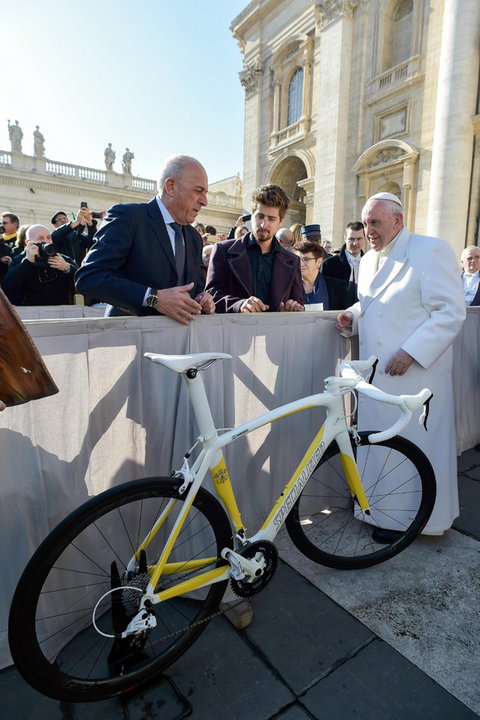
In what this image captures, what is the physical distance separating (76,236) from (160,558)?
6.05m

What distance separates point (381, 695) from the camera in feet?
5.07

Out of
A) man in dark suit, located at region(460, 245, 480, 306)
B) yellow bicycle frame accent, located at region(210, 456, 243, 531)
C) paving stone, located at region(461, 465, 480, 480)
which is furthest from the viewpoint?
man in dark suit, located at region(460, 245, 480, 306)

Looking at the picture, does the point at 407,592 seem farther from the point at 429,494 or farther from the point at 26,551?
the point at 26,551

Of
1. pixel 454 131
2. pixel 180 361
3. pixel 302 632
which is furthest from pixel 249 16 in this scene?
pixel 302 632

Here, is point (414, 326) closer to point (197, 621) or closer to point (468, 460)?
point (197, 621)

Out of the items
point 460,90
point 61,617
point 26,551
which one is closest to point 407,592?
point 61,617

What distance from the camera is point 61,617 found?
175 cm

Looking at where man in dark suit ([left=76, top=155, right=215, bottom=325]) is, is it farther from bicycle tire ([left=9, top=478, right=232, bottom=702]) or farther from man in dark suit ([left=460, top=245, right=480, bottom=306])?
man in dark suit ([left=460, top=245, right=480, bottom=306])

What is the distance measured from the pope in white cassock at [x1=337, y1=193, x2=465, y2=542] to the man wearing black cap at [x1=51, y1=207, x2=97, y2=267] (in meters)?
4.51

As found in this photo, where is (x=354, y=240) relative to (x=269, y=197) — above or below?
above

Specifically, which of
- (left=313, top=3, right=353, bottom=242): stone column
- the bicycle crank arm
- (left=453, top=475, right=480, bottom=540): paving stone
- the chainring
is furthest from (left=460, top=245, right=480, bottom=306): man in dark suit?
(left=313, top=3, right=353, bottom=242): stone column

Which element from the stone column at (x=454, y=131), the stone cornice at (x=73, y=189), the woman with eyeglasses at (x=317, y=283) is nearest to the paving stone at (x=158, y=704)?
the woman with eyeglasses at (x=317, y=283)

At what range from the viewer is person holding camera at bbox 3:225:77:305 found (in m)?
3.88

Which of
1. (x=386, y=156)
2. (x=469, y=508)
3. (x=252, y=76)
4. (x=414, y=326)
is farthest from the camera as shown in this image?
(x=252, y=76)
